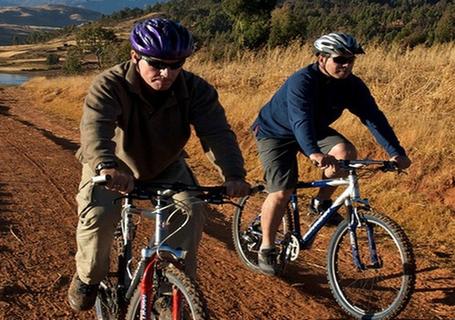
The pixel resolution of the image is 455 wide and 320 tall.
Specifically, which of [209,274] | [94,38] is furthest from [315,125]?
[94,38]

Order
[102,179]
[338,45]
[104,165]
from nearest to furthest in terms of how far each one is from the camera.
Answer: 1. [102,179]
2. [104,165]
3. [338,45]

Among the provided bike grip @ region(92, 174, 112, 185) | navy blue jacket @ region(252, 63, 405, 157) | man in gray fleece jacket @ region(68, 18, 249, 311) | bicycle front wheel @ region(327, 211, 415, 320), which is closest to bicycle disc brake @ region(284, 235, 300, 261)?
bicycle front wheel @ region(327, 211, 415, 320)

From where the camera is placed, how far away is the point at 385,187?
7617 millimetres

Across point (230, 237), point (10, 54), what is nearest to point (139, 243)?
point (230, 237)

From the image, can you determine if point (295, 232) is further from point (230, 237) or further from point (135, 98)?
point (135, 98)

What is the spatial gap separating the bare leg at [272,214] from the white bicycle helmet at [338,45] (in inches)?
47.0

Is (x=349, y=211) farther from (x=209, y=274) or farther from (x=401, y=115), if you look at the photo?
(x=401, y=115)

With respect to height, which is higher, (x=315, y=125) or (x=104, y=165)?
(x=104, y=165)

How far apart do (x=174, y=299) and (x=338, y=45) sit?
8.21ft

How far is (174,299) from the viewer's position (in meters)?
2.87

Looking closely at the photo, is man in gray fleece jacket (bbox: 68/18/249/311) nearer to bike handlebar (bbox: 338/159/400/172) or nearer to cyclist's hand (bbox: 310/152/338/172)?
cyclist's hand (bbox: 310/152/338/172)

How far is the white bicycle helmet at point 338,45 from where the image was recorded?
179 inches

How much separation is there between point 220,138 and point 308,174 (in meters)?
5.58

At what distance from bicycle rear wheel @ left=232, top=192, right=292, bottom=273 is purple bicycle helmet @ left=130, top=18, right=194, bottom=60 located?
240cm
